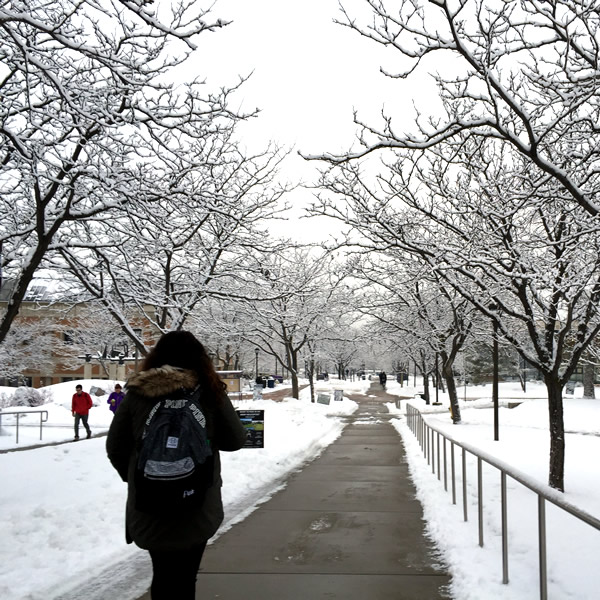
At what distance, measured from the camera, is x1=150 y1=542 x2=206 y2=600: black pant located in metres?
3.46

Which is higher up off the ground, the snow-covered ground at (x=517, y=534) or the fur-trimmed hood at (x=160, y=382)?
the fur-trimmed hood at (x=160, y=382)

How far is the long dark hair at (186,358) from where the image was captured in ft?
12.0

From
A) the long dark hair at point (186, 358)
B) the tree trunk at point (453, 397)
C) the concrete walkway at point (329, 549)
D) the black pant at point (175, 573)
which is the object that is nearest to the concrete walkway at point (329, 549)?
the concrete walkway at point (329, 549)

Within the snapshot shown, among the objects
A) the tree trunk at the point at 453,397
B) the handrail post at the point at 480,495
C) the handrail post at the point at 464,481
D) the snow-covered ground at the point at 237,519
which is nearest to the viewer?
the snow-covered ground at the point at 237,519

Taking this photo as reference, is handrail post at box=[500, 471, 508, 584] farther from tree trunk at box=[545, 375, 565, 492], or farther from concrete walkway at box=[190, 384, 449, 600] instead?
tree trunk at box=[545, 375, 565, 492]

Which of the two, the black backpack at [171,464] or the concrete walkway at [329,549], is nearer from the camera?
the black backpack at [171,464]

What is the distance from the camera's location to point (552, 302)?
414 inches

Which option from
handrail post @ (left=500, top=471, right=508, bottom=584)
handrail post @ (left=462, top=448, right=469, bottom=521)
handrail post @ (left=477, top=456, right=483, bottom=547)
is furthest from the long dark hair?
handrail post @ (left=462, top=448, right=469, bottom=521)

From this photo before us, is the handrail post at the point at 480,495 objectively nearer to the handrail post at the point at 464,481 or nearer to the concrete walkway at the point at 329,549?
the concrete walkway at the point at 329,549

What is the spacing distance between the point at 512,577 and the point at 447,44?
15.0ft

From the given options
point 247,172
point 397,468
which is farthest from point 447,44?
point 247,172

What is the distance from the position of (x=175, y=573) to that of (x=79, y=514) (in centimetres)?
473

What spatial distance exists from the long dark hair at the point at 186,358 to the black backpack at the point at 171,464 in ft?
0.79

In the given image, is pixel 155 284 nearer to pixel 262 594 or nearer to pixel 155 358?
pixel 262 594
